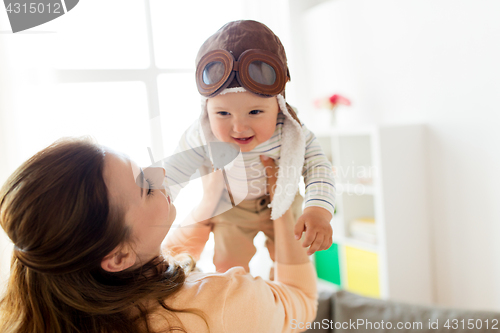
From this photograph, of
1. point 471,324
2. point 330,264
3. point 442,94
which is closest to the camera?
point 471,324

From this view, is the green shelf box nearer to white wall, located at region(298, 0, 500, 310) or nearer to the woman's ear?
white wall, located at region(298, 0, 500, 310)

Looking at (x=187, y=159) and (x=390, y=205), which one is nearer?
Result: (x=187, y=159)

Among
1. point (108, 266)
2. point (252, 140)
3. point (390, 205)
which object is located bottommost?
point (390, 205)

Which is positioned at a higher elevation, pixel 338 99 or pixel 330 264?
pixel 338 99

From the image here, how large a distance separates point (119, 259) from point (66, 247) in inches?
1.9

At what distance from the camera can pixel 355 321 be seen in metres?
1.00

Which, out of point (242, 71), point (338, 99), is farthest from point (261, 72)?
point (338, 99)

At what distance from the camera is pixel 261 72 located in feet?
0.94

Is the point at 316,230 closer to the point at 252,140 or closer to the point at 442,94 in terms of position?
the point at 252,140

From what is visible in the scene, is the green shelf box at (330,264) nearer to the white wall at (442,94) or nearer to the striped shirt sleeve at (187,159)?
the white wall at (442,94)

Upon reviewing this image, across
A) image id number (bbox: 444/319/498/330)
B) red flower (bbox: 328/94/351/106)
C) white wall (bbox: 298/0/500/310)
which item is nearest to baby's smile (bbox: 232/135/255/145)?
white wall (bbox: 298/0/500/310)

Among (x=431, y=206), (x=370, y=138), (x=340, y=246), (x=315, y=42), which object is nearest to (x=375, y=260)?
(x=340, y=246)

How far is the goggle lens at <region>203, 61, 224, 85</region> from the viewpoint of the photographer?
0.28 meters

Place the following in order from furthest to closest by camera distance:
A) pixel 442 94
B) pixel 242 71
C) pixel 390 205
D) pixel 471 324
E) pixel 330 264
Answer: pixel 330 264 < pixel 390 205 < pixel 442 94 < pixel 471 324 < pixel 242 71
